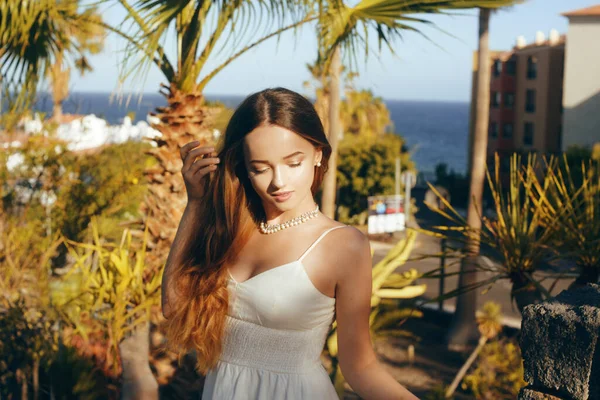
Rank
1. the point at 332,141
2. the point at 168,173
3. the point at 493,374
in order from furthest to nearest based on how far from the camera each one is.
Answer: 1. the point at 332,141
2. the point at 493,374
3. the point at 168,173

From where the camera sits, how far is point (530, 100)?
4322 centimetres

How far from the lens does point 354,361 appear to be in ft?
6.37

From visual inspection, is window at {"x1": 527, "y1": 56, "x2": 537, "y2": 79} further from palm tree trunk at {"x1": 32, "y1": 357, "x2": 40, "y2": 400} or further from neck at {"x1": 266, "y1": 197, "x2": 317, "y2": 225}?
neck at {"x1": 266, "y1": 197, "x2": 317, "y2": 225}

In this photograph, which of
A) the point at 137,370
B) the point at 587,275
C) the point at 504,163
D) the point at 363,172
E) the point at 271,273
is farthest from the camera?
the point at 504,163

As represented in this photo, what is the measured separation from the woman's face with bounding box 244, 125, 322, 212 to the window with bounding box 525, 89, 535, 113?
1695 inches

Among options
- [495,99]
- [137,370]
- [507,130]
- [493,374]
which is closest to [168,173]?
[137,370]

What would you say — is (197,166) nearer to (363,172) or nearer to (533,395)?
(533,395)

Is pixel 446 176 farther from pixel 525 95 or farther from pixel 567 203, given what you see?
pixel 567 203

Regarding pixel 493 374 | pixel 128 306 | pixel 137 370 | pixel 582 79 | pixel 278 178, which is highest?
pixel 582 79

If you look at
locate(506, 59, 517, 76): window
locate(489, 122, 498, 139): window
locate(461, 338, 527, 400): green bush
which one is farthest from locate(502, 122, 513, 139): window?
locate(461, 338, 527, 400): green bush

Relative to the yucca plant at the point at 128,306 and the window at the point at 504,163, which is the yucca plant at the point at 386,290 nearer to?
the yucca plant at the point at 128,306

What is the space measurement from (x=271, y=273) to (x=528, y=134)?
4329 cm

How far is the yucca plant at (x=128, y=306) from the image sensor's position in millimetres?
4961

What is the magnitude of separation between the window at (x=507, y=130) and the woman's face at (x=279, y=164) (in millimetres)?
44455
